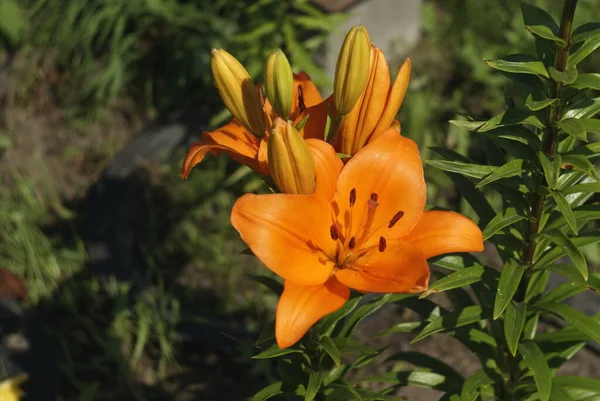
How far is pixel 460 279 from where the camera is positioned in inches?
54.2

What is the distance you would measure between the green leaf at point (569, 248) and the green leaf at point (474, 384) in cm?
30

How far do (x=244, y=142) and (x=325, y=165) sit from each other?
156 millimetres

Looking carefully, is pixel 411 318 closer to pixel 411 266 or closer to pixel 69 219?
pixel 69 219

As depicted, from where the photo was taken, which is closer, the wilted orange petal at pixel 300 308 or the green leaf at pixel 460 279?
the wilted orange petal at pixel 300 308

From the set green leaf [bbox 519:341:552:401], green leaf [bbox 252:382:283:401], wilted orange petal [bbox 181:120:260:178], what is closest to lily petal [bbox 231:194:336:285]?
wilted orange petal [bbox 181:120:260:178]

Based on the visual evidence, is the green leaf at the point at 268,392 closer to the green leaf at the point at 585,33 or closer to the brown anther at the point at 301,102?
the brown anther at the point at 301,102

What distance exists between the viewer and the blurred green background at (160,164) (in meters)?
2.70

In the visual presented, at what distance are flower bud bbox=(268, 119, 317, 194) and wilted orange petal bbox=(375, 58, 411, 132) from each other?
16 cm

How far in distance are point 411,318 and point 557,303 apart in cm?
128

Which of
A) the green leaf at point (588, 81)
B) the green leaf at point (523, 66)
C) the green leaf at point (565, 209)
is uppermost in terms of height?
the green leaf at point (523, 66)

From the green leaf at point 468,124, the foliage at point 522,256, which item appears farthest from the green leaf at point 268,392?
the green leaf at point 468,124

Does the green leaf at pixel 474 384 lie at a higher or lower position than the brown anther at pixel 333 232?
lower

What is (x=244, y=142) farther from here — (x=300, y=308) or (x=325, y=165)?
(x=300, y=308)

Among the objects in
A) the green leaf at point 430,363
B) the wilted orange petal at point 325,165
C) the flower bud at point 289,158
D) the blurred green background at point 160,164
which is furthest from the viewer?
the blurred green background at point 160,164
